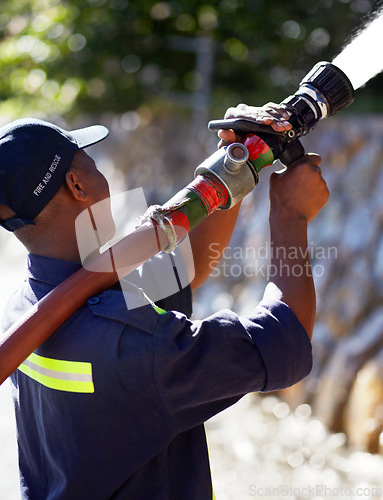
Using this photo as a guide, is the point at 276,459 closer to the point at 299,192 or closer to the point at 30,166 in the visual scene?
the point at 299,192

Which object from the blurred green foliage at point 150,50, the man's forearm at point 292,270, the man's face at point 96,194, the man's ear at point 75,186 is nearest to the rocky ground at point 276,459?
the man's forearm at point 292,270

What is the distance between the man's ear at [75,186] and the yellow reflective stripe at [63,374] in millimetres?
426

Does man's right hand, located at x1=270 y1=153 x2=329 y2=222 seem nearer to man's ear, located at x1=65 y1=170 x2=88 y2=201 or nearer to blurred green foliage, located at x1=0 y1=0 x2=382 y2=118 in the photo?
man's ear, located at x1=65 y1=170 x2=88 y2=201

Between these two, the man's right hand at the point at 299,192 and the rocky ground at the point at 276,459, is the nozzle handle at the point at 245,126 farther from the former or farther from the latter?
the rocky ground at the point at 276,459

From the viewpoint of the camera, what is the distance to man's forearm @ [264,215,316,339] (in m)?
1.46

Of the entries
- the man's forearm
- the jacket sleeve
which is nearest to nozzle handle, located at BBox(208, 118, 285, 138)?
the man's forearm

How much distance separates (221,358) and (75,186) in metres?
0.60

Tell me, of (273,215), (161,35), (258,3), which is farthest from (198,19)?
(273,215)

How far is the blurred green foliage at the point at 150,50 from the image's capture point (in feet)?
18.1

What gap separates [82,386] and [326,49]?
4.56 metres

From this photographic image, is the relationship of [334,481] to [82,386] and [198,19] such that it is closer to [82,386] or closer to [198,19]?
[82,386]

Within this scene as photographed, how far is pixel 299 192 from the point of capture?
5.38 ft

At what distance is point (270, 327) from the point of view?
1405 millimetres

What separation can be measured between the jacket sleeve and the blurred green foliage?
4.07 metres
